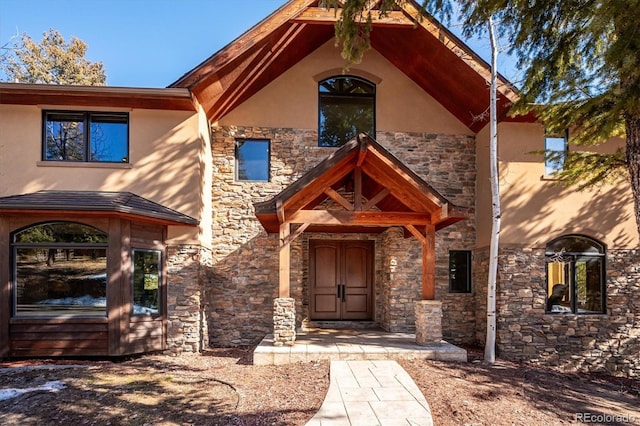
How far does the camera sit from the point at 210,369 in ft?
23.0

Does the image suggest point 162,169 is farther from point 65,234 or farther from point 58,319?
A: point 58,319

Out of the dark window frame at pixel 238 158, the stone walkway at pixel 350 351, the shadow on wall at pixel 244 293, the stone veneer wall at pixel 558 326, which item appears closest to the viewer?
the stone walkway at pixel 350 351

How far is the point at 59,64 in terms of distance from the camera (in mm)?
23484

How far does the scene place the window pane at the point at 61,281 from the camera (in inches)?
299

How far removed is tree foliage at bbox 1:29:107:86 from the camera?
2173 centimetres

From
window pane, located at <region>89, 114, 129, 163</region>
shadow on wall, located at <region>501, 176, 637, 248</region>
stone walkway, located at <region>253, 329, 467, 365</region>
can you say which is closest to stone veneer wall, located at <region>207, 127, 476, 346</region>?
shadow on wall, located at <region>501, 176, 637, 248</region>

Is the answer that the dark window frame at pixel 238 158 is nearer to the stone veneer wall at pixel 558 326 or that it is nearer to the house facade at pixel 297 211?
the house facade at pixel 297 211

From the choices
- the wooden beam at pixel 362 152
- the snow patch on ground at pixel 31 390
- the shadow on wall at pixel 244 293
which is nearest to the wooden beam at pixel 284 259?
the wooden beam at pixel 362 152

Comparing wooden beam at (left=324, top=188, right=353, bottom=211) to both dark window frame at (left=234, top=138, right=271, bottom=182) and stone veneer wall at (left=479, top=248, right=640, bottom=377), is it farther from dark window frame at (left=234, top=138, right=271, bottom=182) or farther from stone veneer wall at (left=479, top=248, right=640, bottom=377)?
stone veneer wall at (left=479, top=248, right=640, bottom=377)

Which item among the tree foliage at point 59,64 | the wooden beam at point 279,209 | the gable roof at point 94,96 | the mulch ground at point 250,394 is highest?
the tree foliage at point 59,64

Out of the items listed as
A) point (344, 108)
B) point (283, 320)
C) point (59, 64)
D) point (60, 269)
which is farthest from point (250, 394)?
point (59, 64)

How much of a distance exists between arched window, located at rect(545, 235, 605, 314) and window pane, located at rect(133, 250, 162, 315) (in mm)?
8470

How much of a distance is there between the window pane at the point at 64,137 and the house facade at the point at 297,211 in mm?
38

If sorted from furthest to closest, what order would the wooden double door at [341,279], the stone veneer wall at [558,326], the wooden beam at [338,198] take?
the wooden double door at [341,279] → the stone veneer wall at [558,326] → the wooden beam at [338,198]
